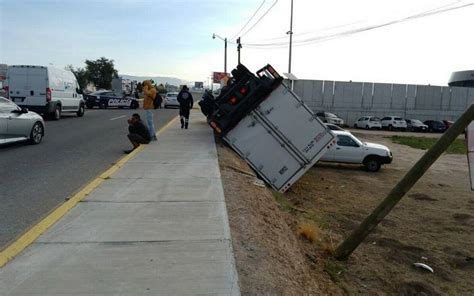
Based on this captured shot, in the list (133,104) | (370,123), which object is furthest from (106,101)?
(370,123)

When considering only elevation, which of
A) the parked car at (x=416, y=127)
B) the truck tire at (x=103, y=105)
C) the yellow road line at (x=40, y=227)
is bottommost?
the parked car at (x=416, y=127)

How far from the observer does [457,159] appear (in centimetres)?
2805

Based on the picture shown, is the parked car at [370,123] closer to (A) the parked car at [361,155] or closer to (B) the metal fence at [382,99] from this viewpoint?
(B) the metal fence at [382,99]

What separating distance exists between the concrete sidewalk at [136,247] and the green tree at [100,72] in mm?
91997

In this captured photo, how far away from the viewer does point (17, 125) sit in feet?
41.7

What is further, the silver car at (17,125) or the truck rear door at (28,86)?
the truck rear door at (28,86)

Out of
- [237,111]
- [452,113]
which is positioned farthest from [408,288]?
[452,113]

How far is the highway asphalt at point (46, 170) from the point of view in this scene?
6586 millimetres

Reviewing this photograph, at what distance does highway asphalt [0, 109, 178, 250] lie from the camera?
6.59m

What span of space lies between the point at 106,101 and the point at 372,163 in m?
23.2

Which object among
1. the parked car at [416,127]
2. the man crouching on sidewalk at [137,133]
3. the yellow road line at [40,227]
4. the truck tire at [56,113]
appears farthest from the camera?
the parked car at [416,127]

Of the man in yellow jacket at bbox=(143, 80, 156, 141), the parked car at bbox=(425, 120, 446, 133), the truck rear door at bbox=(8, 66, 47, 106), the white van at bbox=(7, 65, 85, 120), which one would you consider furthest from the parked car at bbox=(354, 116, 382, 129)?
the man in yellow jacket at bbox=(143, 80, 156, 141)

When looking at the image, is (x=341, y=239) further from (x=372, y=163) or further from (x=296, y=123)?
(x=372, y=163)

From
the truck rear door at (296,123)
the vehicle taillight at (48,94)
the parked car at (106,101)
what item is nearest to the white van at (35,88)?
the vehicle taillight at (48,94)
